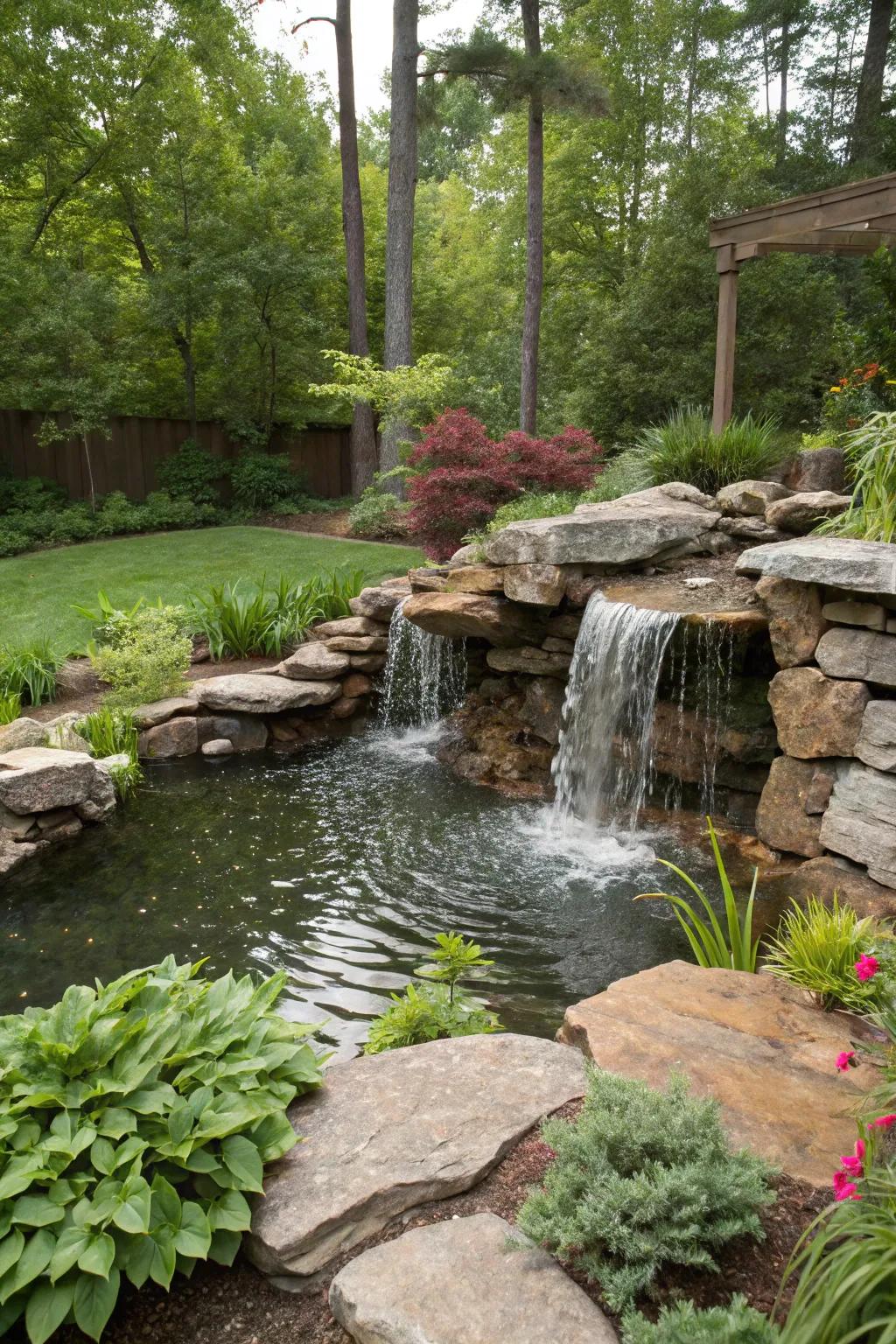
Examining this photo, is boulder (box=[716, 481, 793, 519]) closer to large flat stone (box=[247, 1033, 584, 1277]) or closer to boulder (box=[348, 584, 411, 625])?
boulder (box=[348, 584, 411, 625])

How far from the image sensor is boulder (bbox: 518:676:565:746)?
7.00 m

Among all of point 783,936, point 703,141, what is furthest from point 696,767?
point 703,141

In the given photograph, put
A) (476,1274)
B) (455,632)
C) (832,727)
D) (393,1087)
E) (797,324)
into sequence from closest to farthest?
(476,1274) → (393,1087) → (832,727) → (455,632) → (797,324)

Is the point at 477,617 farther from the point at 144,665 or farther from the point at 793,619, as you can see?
the point at 144,665

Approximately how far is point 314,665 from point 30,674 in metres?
2.33

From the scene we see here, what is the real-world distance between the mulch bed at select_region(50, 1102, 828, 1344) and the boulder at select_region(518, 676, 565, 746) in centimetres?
493

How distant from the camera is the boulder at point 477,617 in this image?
6902 mm

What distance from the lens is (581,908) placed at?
15.6 ft

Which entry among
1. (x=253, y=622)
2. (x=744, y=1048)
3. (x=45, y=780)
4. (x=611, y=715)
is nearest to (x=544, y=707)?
(x=611, y=715)

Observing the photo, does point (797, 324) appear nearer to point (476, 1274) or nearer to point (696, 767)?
point (696, 767)

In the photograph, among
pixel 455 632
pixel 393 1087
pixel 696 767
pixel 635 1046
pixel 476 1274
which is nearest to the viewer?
pixel 476 1274

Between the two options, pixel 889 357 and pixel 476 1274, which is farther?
pixel 889 357

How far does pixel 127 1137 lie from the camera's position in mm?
2055

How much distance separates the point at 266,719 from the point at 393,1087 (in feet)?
18.0
